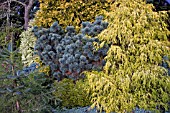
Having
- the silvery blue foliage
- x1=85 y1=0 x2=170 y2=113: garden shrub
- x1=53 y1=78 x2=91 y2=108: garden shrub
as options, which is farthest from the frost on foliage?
x1=85 y1=0 x2=170 y2=113: garden shrub

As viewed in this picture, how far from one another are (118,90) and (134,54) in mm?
464

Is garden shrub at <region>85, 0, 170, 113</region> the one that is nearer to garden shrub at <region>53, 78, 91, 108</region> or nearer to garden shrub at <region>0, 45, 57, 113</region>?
garden shrub at <region>0, 45, 57, 113</region>

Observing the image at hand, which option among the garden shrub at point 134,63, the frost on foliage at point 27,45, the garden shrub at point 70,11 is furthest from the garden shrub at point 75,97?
the frost on foliage at point 27,45

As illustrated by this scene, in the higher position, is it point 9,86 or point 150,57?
point 150,57

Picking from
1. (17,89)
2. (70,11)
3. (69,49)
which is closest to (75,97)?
(69,49)

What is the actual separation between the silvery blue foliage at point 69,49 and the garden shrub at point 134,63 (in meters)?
1.07

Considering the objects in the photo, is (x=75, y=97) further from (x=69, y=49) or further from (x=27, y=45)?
(x=27, y=45)

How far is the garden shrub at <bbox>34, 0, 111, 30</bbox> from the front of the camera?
17.6ft

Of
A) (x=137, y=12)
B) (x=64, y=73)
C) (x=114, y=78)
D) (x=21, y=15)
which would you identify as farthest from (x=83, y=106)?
(x=21, y=15)

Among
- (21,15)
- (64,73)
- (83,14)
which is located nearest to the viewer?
(64,73)

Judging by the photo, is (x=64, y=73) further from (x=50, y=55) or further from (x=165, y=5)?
(x=165, y=5)

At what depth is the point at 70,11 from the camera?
5371 mm

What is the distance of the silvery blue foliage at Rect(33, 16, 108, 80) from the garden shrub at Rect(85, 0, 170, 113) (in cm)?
107

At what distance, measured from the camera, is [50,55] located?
5168mm
